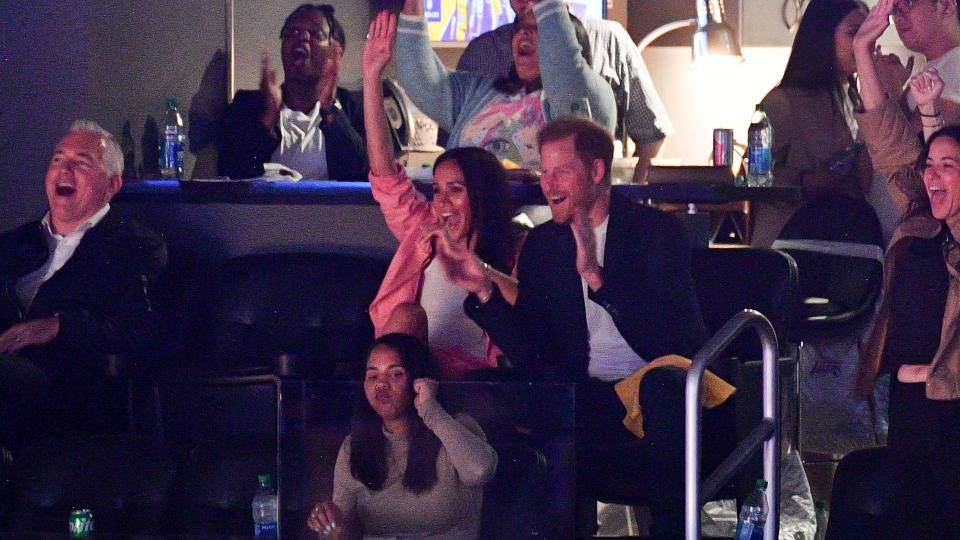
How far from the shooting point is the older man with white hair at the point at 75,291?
358 cm

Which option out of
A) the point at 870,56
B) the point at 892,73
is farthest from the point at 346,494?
the point at 892,73

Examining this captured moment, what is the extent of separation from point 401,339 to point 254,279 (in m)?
1.01

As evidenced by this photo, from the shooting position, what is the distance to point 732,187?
12.5 ft

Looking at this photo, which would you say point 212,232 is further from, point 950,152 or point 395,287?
point 950,152

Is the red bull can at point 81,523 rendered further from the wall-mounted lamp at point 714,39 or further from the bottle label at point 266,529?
the wall-mounted lamp at point 714,39

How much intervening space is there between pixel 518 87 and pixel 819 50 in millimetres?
934

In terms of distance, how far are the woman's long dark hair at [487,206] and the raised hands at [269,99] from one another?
1.07 meters

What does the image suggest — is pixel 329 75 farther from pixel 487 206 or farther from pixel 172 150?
pixel 487 206

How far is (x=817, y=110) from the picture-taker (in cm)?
430

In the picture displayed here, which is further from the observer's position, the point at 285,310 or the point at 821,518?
A: the point at 285,310

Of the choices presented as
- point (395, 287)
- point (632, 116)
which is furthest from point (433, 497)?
point (632, 116)

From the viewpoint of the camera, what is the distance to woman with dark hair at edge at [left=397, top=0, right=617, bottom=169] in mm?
4020

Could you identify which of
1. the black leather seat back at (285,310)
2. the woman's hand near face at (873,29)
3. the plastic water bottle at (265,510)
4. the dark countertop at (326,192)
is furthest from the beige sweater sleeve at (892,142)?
the plastic water bottle at (265,510)

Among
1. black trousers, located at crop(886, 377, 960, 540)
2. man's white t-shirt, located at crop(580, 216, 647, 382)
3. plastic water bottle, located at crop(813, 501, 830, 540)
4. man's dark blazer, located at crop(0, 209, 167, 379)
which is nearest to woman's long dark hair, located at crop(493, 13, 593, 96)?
man's white t-shirt, located at crop(580, 216, 647, 382)
